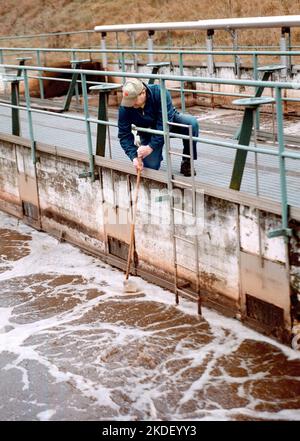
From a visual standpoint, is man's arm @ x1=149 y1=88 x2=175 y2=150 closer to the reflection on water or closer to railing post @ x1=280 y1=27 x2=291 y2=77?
the reflection on water

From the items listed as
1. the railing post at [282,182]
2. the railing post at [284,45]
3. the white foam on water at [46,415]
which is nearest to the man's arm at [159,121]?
the railing post at [282,182]

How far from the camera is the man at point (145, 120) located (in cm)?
773

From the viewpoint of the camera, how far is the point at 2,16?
110 ft

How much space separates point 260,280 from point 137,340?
1.50 m

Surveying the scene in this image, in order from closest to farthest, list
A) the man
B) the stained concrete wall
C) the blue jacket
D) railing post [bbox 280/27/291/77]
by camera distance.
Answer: the stained concrete wall < the man < the blue jacket < railing post [bbox 280/27/291/77]

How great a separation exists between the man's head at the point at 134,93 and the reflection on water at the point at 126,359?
235cm

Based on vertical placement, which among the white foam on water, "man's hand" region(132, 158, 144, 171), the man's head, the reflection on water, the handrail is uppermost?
the handrail

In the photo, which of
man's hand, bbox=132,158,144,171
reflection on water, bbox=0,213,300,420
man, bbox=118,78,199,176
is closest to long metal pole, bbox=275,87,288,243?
reflection on water, bbox=0,213,300,420

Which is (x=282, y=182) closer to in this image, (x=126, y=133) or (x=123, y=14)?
(x=126, y=133)

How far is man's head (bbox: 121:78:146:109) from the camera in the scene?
25.0ft

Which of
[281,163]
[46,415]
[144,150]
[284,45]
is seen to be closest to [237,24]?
[284,45]

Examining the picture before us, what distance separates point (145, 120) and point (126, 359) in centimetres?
272

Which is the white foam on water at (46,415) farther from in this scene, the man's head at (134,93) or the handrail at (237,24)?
the handrail at (237,24)

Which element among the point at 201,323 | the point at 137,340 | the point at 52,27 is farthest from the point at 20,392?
the point at 52,27
